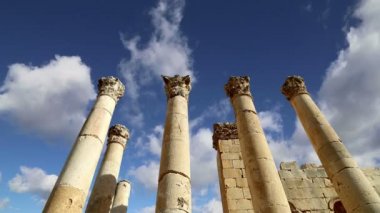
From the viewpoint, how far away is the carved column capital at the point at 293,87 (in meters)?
13.1

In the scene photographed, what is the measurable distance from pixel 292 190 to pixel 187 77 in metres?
8.13

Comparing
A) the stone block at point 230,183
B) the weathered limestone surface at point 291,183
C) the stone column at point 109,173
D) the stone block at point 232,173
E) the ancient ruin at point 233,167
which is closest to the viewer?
the ancient ruin at point 233,167

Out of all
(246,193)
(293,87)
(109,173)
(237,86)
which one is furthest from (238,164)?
(109,173)

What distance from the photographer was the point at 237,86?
13352 millimetres

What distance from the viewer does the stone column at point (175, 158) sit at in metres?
7.52

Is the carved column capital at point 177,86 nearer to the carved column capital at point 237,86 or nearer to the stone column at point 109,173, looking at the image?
the carved column capital at point 237,86

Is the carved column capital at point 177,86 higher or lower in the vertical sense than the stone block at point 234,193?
higher

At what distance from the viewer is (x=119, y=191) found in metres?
16.7

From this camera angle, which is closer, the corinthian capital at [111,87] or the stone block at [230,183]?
the corinthian capital at [111,87]

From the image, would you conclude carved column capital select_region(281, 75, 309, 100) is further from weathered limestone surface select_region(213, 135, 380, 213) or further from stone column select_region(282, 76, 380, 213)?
weathered limestone surface select_region(213, 135, 380, 213)

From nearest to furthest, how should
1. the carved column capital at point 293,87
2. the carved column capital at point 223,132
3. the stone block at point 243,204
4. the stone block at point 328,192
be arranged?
the stone block at point 243,204
the carved column capital at point 293,87
the stone block at point 328,192
the carved column capital at point 223,132

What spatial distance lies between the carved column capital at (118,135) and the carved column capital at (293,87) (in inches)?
352

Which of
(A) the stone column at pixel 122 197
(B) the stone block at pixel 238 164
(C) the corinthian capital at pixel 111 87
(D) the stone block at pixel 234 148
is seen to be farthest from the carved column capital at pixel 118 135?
(B) the stone block at pixel 238 164

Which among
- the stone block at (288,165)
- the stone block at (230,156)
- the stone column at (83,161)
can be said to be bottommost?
the stone column at (83,161)
